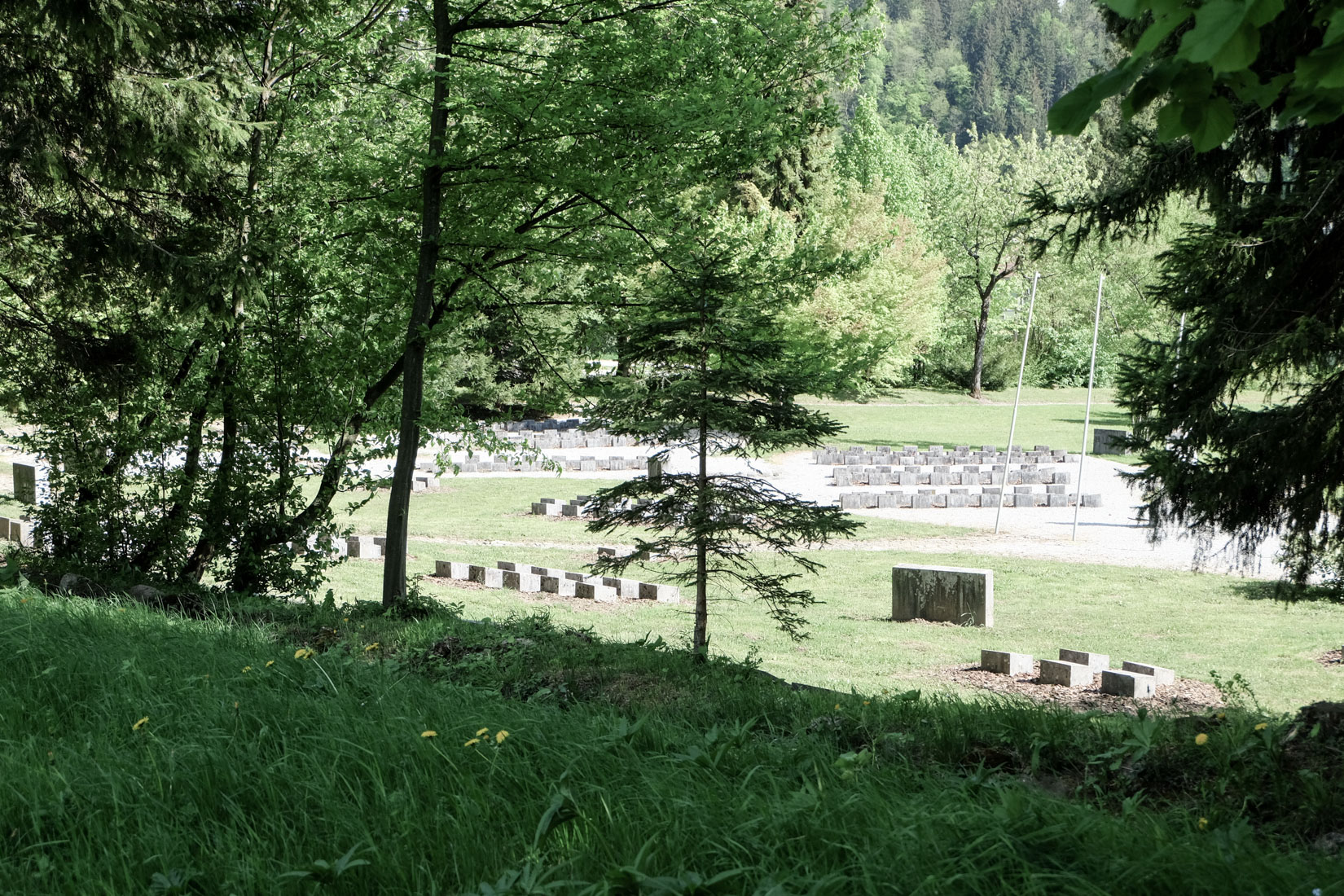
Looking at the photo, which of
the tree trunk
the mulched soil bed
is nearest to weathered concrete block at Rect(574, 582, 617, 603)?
the mulched soil bed

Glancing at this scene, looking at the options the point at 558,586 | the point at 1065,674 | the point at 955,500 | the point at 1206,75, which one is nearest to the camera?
the point at 1206,75

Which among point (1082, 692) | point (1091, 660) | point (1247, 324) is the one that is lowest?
point (1082, 692)

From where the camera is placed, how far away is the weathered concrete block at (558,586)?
50.1 ft

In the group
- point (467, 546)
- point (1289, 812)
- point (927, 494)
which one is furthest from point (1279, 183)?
point (927, 494)

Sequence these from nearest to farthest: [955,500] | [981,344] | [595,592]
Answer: [595,592] < [955,500] < [981,344]

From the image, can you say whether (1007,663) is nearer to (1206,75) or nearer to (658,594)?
(658,594)

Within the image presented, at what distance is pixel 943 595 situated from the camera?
14367 mm

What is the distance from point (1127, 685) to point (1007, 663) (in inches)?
50.5

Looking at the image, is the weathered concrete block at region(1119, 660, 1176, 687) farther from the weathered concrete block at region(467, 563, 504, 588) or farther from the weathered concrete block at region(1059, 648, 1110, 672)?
the weathered concrete block at region(467, 563, 504, 588)

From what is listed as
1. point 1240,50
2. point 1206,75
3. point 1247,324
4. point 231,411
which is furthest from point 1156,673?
point 1240,50

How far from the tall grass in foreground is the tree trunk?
175ft

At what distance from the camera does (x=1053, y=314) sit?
58.8 m

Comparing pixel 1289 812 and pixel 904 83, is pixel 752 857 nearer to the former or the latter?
pixel 1289 812

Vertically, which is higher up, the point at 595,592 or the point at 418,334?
the point at 418,334
